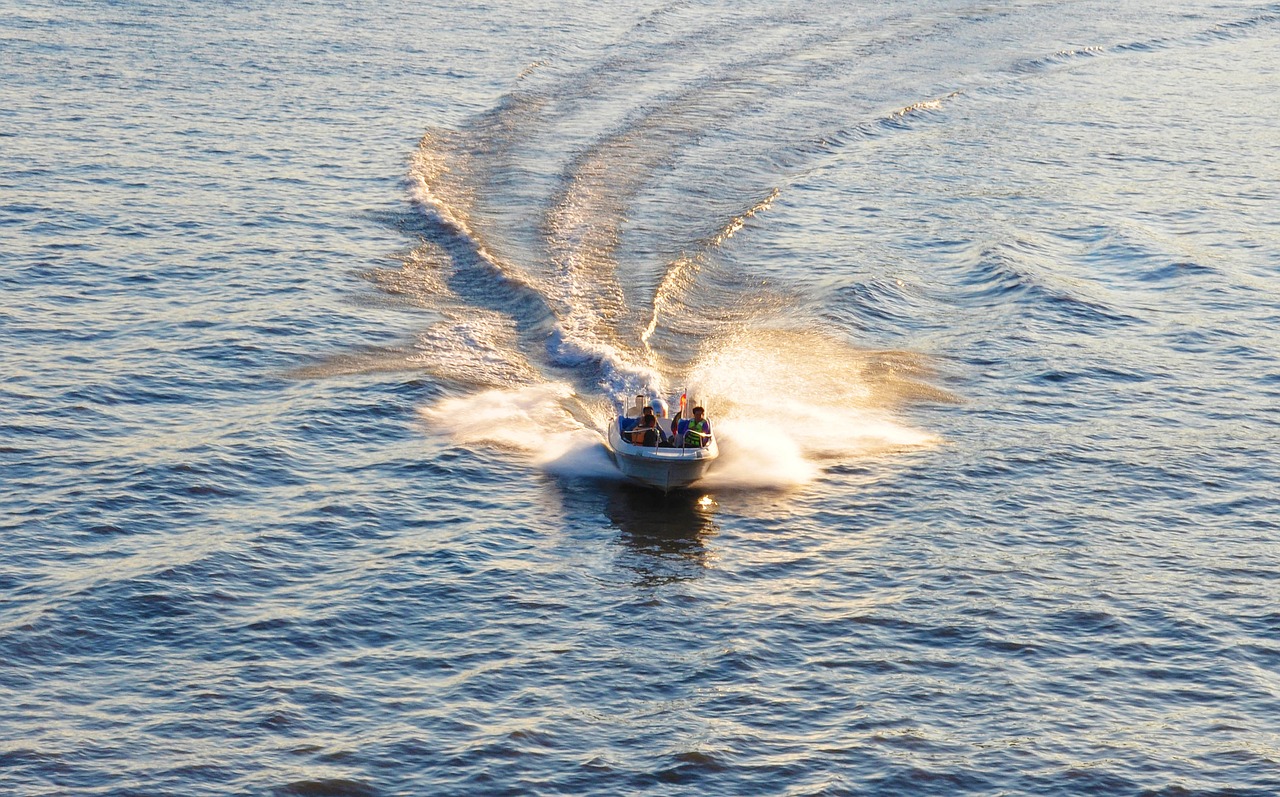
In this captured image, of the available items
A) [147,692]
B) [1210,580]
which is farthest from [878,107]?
[147,692]

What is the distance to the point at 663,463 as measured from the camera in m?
38.9

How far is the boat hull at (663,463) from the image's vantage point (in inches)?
1532

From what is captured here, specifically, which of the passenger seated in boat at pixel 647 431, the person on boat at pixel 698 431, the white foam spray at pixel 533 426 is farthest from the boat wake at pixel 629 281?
the passenger seated in boat at pixel 647 431

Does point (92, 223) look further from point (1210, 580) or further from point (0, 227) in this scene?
point (1210, 580)

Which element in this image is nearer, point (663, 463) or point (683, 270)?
point (663, 463)

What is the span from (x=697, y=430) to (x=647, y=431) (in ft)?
4.73

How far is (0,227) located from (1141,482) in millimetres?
42221

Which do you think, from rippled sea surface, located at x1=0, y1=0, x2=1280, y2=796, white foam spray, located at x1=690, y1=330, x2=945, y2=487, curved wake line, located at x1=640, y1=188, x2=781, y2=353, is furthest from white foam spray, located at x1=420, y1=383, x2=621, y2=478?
curved wake line, located at x1=640, y1=188, x2=781, y2=353

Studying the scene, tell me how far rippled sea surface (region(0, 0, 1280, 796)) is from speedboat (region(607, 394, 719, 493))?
95 cm

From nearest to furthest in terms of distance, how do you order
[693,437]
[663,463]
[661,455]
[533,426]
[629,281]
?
1. [661,455]
2. [663,463]
3. [693,437]
4. [533,426]
5. [629,281]

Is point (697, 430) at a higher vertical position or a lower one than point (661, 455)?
higher

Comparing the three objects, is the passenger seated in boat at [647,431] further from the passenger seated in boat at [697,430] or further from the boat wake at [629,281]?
the boat wake at [629,281]

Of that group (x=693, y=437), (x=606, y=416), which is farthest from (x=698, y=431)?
(x=606, y=416)

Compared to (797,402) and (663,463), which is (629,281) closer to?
(797,402)
